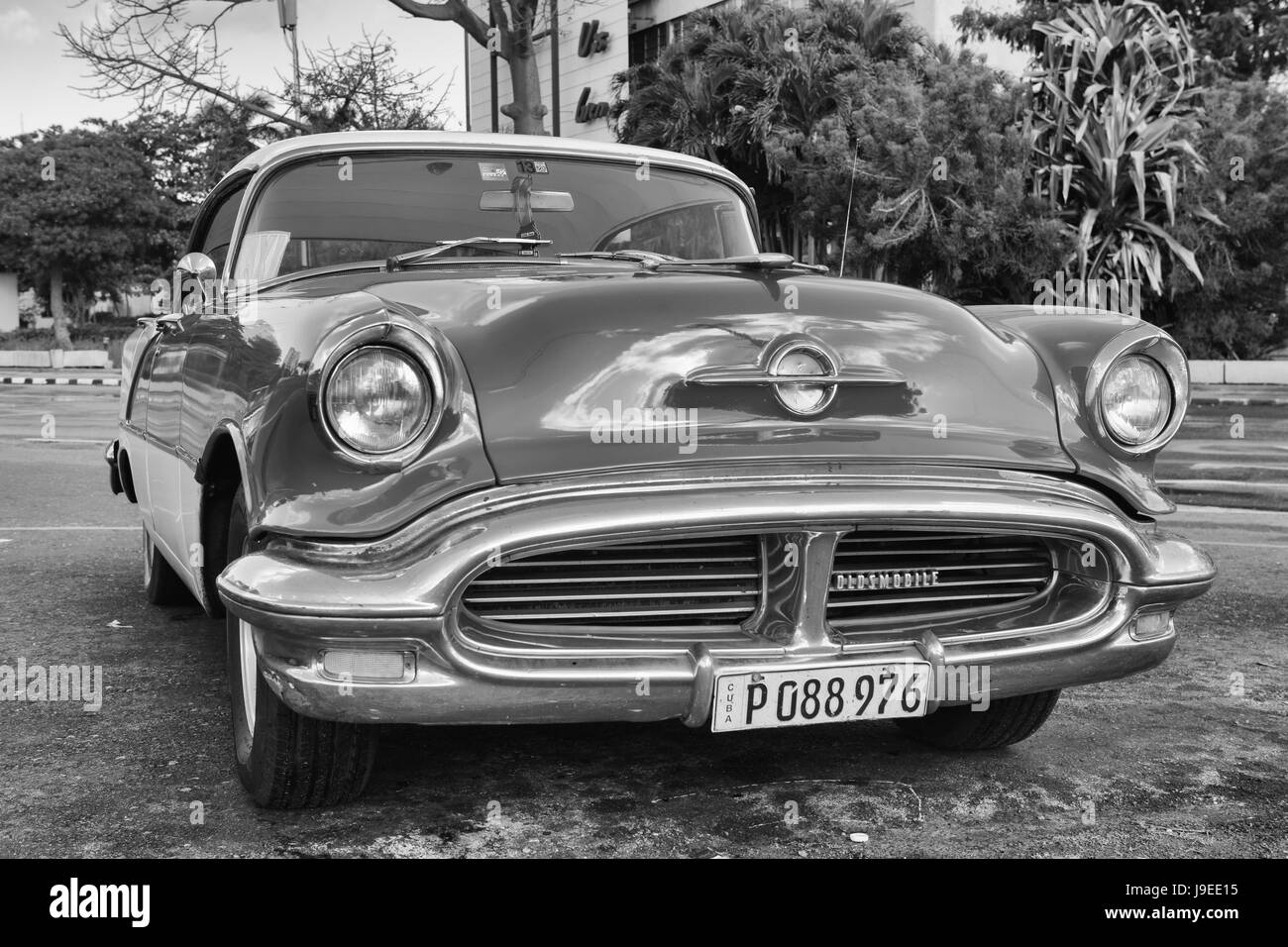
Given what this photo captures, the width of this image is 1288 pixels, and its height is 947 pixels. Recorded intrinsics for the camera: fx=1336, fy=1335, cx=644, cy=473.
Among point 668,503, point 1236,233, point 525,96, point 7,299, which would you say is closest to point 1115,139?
point 1236,233

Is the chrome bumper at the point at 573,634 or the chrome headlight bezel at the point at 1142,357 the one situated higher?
the chrome headlight bezel at the point at 1142,357

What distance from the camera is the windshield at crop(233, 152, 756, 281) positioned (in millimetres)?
3502

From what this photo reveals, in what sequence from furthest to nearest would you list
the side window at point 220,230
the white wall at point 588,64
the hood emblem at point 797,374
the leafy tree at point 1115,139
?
the white wall at point 588,64 → the leafy tree at point 1115,139 → the side window at point 220,230 → the hood emblem at point 797,374

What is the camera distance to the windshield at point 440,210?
3.50m

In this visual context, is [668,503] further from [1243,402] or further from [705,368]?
[1243,402]

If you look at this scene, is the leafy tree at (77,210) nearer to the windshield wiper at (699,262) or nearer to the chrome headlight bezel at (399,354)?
the windshield wiper at (699,262)

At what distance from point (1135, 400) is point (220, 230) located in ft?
9.30

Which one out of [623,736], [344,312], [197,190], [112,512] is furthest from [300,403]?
[197,190]

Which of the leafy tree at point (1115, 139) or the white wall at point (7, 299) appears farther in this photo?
the white wall at point (7, 299)

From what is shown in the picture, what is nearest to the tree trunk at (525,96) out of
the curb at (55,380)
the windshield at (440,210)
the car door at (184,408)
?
the car door at (184,408)

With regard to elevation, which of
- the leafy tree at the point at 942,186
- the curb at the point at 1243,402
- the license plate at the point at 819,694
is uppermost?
the leafy tree at the point at 942,186

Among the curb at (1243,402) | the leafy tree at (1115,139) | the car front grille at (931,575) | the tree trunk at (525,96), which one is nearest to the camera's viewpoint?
the car front grille at (931,575)

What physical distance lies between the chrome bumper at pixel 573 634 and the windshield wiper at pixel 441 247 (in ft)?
3.30
